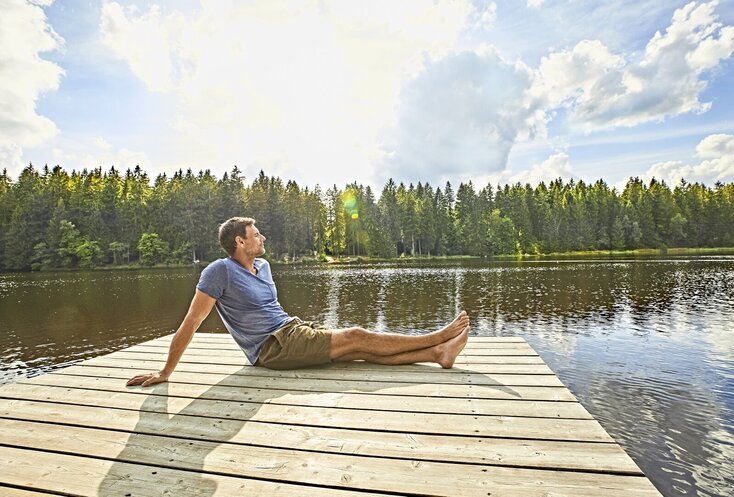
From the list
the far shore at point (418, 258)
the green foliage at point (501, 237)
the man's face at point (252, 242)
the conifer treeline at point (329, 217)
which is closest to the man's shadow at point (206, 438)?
the man's face at point (252, 242)

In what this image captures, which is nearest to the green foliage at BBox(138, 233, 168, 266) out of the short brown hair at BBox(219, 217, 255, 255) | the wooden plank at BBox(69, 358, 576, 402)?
the wooden plank at BBox(69, 358, 576, 402)

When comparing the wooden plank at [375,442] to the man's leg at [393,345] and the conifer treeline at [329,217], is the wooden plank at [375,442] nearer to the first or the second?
the man's leg at [393,345]

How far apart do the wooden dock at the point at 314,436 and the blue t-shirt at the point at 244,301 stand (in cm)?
39

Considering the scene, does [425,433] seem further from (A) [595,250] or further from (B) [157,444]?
(A) [595,250]

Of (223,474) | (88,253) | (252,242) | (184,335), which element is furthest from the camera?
(88,253)

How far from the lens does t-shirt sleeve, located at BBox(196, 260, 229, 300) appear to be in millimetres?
3738

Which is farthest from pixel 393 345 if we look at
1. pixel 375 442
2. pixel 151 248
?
pixel 151 248

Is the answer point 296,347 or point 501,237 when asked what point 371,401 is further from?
point 501,237

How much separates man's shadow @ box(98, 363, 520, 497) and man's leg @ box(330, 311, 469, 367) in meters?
0.49

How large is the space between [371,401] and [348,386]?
15.5 inches

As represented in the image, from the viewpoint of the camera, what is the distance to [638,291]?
19.7m

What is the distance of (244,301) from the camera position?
393 centimetres

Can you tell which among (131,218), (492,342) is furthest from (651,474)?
(131,218)

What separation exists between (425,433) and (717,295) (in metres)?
20.9
